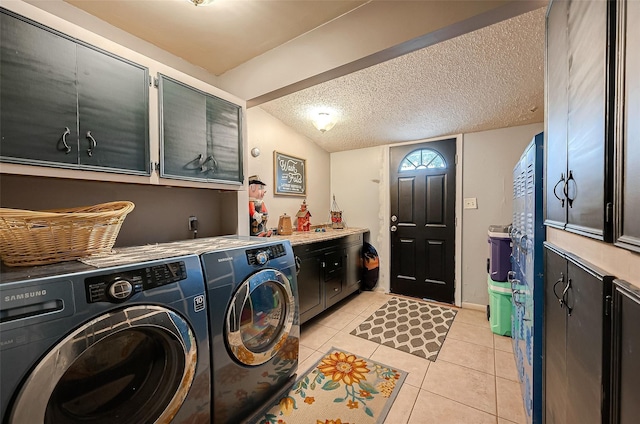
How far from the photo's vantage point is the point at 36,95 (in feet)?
3.46

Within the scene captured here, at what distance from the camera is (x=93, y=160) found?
1215mm

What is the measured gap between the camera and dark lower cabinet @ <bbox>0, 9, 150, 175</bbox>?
1.00m

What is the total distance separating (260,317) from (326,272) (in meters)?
1.23

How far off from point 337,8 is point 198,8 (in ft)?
2.59

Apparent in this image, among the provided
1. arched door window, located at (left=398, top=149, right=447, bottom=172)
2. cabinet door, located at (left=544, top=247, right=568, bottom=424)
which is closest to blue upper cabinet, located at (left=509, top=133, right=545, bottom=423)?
cabinet door, located at (left=544, top=247, right=568, bottom=424)

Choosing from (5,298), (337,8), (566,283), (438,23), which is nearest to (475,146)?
(438,23)

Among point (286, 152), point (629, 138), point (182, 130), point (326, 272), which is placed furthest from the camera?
point (286, 152)

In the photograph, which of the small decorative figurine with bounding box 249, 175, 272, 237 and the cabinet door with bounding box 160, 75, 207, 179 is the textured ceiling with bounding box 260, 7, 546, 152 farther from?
the cabinet door with bounding box 160, 75, 207, 179

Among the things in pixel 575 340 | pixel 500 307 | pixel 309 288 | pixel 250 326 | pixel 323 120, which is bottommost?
pixel 500 307

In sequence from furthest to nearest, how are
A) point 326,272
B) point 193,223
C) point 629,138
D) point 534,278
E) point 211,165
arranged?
point 326,272
point 193,223
point 211,165
point 534,278
point 629,138

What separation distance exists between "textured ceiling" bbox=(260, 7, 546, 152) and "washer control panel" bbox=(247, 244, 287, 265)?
5.01 ft

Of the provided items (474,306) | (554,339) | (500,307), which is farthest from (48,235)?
(474,306)

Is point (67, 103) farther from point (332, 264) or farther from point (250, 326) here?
point (332, 264)

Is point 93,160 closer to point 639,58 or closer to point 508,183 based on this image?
point 639,58
